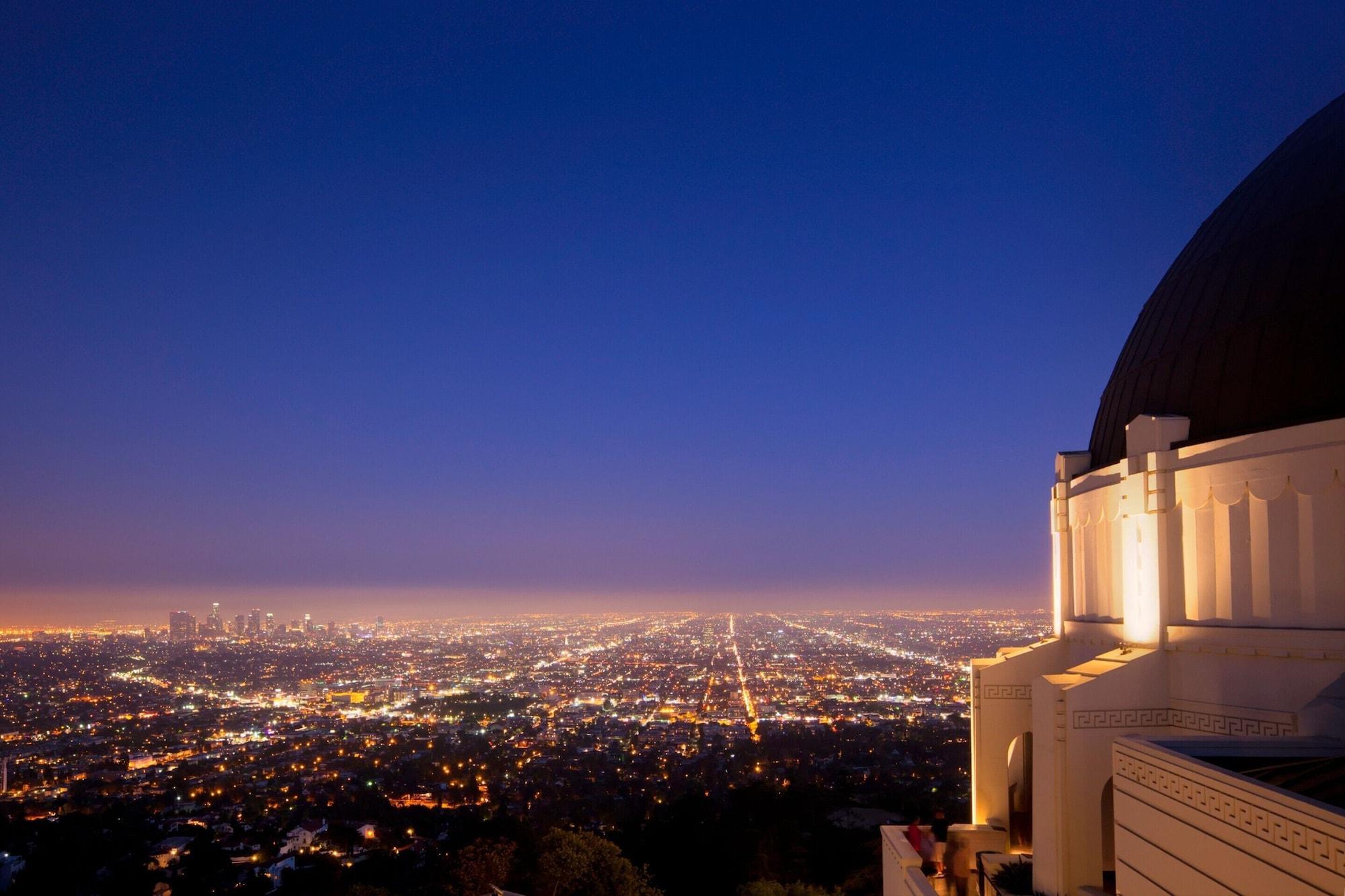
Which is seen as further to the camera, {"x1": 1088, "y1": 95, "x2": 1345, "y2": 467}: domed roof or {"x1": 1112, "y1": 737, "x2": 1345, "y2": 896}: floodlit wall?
{"x1": 1088, "y1": 95, "x2": 1345, "y2": 467}: domed roof

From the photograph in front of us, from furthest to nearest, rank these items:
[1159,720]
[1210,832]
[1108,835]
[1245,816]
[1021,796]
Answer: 1. [1021,796]
2. [1108,835]
3. [1159,720]
4. [1210,832]
5. [1245,816]

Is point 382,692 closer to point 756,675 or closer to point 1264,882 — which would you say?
point 756,675

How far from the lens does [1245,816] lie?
4.24 metres

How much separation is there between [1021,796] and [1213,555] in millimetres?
3972

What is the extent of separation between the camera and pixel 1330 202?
786 centimetres

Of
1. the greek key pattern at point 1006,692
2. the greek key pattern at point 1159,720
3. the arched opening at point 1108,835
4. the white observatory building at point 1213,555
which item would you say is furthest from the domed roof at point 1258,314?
the arched opening at point 1108,835

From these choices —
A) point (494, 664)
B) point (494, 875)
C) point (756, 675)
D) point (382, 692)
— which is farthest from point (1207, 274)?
point (494, 664)

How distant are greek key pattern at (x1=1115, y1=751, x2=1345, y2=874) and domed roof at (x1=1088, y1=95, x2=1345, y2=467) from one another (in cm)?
320

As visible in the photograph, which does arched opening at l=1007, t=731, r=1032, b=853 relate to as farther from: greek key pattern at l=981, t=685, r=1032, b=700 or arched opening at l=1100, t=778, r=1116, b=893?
arched opening at l=1100, t=778, r=1116, b=893

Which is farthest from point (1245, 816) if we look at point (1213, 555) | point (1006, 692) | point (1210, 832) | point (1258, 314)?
point (1006, 692)

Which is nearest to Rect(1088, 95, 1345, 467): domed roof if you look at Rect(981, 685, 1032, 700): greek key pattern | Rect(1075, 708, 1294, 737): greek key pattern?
Rect(1075, 708, 1294, 737): greek key pattern

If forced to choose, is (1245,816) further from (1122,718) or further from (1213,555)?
(1213,555)

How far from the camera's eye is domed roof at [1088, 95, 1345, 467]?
717 centimetres

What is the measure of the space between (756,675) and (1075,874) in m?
89.3
